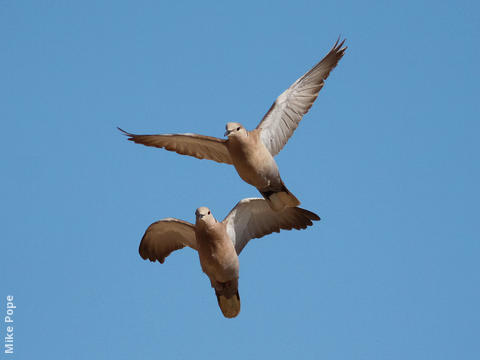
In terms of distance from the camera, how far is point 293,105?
1449cm

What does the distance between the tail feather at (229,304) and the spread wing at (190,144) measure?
2363mm

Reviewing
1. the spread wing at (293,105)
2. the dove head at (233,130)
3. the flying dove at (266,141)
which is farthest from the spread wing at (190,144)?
the spread wing at (293,105)

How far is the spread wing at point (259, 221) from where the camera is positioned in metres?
14.3

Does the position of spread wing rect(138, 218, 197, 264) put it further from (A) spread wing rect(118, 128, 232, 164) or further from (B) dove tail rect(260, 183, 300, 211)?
(B) dove tail rect(260, 183, 300, 211)

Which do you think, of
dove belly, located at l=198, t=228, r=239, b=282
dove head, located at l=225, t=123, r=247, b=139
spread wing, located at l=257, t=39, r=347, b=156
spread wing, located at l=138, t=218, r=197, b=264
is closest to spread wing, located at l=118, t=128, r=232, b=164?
dove head, located at l=225, t=123, r=247, b=139

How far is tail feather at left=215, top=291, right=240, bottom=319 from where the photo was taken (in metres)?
13.6

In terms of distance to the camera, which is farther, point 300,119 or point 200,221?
point 300,119

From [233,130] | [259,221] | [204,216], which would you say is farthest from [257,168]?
[259,221]

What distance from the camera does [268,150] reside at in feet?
46.6

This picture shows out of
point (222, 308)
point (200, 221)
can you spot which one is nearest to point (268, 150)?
point (200, 221)

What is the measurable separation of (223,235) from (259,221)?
65.4 inches

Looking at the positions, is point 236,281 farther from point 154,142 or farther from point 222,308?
point 154,142

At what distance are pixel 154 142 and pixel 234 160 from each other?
167cm

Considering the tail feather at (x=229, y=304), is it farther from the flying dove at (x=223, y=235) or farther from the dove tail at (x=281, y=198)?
the dove tail at (x=281, y=198)
